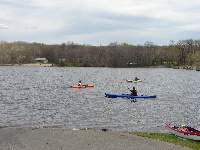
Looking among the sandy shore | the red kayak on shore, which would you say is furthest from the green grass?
the sandy shore

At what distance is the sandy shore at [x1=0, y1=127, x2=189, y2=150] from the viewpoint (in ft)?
69.5

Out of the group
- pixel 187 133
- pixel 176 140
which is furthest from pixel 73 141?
pixel 187 133

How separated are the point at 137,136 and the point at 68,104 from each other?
72.8 feet

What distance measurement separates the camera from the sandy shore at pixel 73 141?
69.5ft

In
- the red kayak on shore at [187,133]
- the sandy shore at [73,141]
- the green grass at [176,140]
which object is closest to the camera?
the sandy shore at [73,141]

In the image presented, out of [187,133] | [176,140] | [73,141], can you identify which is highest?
[187,133]

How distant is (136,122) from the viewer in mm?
33188

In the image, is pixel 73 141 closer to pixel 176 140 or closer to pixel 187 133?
pixel 176 140

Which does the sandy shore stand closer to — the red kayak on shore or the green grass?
the green grass

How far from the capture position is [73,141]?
2277 cm

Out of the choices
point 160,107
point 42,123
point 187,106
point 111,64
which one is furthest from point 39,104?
point 111,64

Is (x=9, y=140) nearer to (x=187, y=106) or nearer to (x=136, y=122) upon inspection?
(x=136, y=122)

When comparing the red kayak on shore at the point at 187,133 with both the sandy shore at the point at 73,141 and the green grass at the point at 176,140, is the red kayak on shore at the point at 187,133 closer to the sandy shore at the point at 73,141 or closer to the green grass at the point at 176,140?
the green grass at the point at 176,140

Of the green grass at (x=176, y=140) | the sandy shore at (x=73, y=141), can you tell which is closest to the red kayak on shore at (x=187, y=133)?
the green grass at (x=176, y=140)
